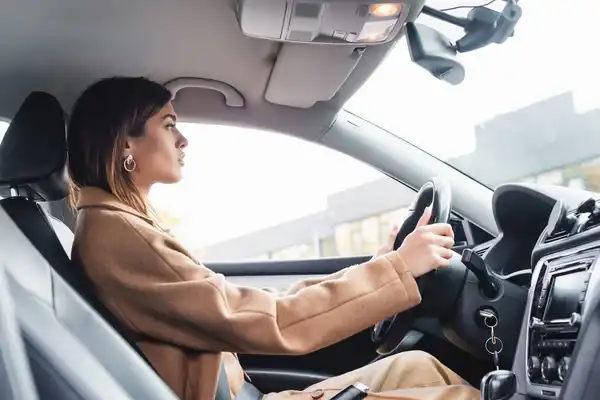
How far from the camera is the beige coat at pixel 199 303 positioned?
127 cm

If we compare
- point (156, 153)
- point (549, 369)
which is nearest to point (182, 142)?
point (156, 153)

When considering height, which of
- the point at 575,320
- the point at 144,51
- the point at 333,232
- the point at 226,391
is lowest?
the point at 226,391

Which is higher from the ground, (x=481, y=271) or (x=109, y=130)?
(x=109, y=130)

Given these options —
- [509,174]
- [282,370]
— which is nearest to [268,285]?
[282,370]

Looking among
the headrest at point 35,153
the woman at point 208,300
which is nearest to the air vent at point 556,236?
the woman at point 208,300

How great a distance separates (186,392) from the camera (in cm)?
134

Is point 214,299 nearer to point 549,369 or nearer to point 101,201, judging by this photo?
point 101,201

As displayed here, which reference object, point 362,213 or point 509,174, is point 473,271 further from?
point 362,213

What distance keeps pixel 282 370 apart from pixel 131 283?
35.3 inches

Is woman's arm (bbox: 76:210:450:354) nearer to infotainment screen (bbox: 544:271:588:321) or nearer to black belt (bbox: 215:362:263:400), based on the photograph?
black belt (bbox: 215:362:263:400)

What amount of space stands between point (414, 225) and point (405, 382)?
0.35m

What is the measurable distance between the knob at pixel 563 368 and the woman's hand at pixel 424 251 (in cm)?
29

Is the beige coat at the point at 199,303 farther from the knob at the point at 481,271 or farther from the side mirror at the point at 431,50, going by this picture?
the side mirror at the point at 431,50

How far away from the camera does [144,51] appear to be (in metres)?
1.71
